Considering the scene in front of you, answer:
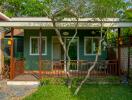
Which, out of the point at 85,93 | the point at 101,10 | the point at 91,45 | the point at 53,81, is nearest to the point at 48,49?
the point at 91,45

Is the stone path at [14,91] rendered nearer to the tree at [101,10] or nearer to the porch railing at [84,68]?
the tree at [101,10]

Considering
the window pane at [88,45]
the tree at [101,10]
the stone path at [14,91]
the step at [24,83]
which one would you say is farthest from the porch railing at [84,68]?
the tree at [101,10]

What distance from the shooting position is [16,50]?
26.5m

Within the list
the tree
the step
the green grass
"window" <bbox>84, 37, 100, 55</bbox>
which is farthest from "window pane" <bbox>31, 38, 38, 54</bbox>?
the tree

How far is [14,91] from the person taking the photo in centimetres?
1359

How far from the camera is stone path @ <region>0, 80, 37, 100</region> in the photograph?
12.0m

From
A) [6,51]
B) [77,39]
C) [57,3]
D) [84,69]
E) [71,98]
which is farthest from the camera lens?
[6,51]

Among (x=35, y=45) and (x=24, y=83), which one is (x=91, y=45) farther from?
(x=24, y=83)

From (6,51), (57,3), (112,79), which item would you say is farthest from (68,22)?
(6,51)

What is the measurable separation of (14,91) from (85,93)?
3.21m

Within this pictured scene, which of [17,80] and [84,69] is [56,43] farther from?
[17,80]

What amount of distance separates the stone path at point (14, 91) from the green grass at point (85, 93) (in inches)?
18.3

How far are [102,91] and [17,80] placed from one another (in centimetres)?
499

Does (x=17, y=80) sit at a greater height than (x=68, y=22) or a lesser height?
lesser
